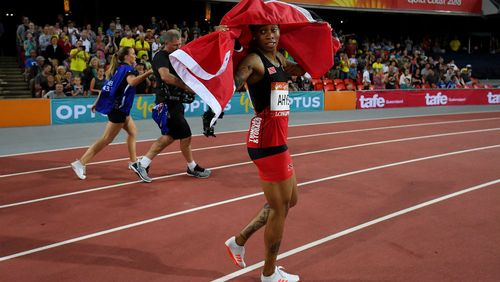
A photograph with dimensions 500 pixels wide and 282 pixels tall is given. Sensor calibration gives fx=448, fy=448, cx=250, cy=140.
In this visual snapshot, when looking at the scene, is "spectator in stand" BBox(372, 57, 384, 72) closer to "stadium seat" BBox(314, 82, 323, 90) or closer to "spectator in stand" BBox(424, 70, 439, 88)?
"spectator in stand" BBox(424, 70, 439, 88)

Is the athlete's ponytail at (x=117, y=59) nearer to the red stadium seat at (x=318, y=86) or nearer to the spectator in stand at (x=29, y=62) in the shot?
the spectator in stand at (x=29, y=62)

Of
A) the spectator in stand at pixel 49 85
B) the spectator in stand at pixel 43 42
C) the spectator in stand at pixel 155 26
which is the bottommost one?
the spectator in stand at pixel 49 85

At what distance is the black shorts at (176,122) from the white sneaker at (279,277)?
135 inches

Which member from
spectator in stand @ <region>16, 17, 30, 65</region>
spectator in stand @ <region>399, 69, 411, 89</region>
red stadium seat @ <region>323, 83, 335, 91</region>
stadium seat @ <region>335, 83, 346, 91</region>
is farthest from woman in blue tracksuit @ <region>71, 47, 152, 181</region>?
spectator in stand @ <region>399, 69, 411, 89</region>

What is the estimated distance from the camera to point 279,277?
353 centimetres

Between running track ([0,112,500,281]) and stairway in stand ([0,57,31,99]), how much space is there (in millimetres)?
7431

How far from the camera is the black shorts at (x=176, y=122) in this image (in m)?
6.56

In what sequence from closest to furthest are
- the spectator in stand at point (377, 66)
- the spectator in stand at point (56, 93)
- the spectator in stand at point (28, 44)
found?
the spectator in stand at point (56, 93)
the spectator in stand at point (28, 44)
the spectator in stand at point (377, 66)

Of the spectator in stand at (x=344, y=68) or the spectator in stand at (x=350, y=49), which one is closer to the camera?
the spectator in stand at (x=344, y=68)

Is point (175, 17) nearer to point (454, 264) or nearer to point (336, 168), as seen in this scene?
point (336, 168)

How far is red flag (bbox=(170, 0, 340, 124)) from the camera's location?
3.03m

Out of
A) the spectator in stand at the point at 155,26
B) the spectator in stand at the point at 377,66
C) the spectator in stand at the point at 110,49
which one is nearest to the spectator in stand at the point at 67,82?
the spectator in stand at the point at 110,49

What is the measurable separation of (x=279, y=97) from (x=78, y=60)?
41.9 ft

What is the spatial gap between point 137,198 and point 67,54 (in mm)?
11216
